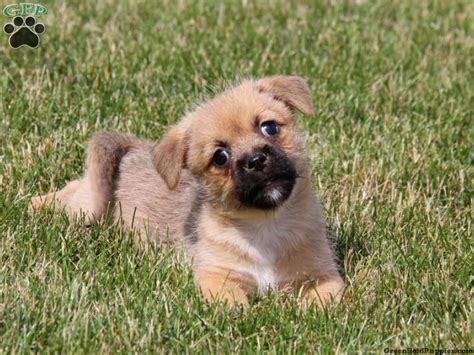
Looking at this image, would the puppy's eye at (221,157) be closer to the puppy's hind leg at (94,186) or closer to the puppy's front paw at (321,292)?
the puppy's front paw at (321,292)

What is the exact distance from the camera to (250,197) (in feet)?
14.5

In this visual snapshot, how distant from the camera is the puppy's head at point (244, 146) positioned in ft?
14.4

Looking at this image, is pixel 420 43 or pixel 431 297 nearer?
pixel 431 297

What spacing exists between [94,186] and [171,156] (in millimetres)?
749

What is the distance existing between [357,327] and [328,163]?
2.05 metres

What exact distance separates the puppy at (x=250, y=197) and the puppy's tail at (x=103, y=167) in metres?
0.33

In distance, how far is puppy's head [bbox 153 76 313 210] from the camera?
172 inches

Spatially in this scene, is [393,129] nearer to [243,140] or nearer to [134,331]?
[243,140]

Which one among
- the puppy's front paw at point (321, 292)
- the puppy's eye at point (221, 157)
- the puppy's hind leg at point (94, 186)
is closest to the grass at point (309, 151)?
the puppy's front paw at point (321, 292)

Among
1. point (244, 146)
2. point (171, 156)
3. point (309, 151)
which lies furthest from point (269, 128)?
point (309, 151)

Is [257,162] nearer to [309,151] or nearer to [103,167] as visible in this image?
[103,167]

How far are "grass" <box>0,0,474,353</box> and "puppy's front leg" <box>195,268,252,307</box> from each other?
0.10 m

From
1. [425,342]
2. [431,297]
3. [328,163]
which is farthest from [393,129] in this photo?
[425,342]

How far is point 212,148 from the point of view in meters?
4.61
